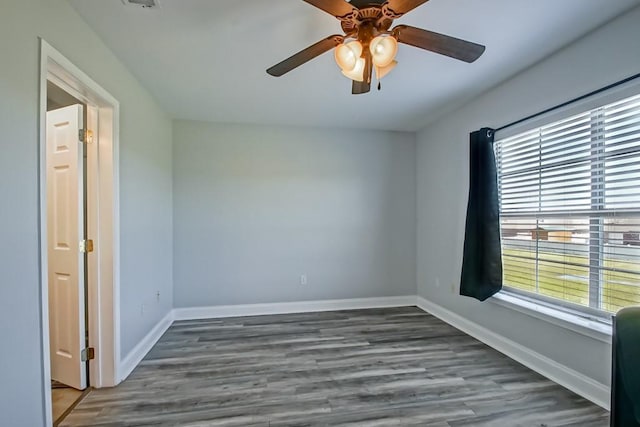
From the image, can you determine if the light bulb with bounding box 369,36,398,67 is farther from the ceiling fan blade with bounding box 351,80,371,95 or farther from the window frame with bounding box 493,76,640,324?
the window frame with bounding box 493,76,640,324

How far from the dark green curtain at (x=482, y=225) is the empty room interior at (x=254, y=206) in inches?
0.8

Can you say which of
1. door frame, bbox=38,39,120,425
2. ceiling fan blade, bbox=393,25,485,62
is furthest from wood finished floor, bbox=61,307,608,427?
ceiling fan blade, bbox=393,25,485,62

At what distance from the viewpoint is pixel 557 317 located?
2285mm

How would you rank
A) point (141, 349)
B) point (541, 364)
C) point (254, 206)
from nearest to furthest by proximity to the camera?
point (541, 364), point (141, 349), point (254, 206)

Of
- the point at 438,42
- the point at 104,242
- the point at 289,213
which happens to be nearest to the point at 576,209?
the point at 438,42

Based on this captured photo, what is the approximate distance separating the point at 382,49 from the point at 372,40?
0.07 m

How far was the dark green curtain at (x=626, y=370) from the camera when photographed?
2.81ft

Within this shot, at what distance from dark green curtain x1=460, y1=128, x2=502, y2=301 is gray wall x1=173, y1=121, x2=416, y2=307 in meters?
1.35

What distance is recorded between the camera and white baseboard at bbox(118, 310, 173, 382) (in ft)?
7.86

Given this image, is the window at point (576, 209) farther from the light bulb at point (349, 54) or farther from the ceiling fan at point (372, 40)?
the light bulb at point (349, 54)

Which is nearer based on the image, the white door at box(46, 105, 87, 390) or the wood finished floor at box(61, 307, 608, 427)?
the wood finished floor at box(61, 307, 608, 427)

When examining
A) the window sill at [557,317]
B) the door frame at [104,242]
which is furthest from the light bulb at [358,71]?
the window sill at [557,317]

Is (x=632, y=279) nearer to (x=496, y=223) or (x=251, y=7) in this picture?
(x=496, y=223)

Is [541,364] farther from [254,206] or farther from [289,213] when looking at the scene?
[254,206]
